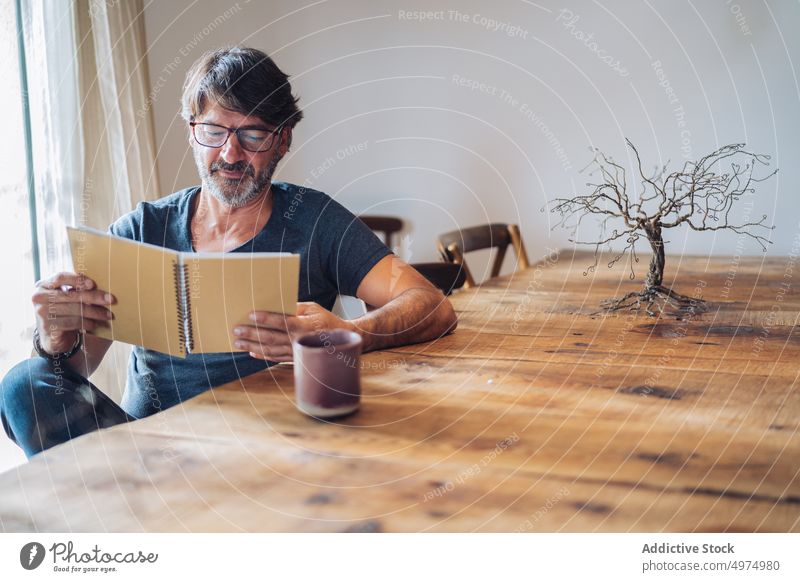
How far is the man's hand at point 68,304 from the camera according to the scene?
1.07 meters

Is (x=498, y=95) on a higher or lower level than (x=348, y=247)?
higher

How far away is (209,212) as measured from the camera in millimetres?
1400

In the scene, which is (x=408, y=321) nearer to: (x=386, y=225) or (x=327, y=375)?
(x=327, y=375)

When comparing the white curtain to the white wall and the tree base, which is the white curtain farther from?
the tree base

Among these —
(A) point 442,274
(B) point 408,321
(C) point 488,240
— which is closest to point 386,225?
(C) point 488,240

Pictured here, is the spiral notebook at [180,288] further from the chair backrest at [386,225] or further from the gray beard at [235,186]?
the chair backrest at [386,225]

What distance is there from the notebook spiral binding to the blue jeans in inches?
9.6

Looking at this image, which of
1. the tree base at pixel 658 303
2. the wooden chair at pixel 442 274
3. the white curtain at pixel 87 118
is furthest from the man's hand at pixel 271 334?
the white curtain at pixel 87 118

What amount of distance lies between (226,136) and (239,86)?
94 millimetres

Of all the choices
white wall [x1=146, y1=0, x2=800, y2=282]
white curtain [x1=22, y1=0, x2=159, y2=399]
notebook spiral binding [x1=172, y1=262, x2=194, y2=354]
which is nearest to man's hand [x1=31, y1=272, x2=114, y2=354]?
notebook spiral binding [x1=172, y1=262, x2=194, y2=354]

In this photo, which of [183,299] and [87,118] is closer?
[183,299]

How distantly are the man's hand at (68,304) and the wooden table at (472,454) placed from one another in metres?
0.32

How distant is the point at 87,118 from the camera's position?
81.7 inches
